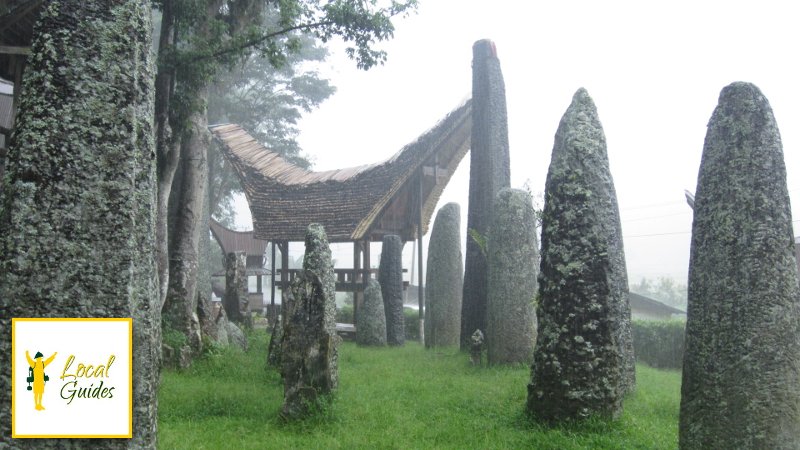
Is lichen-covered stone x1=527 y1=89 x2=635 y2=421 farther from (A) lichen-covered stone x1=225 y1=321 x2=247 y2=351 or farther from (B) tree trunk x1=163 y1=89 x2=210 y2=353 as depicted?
(A) lichen-covered stone x1=225 y1=321 x2=247 y2=351

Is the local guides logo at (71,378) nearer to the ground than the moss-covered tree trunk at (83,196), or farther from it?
nearer to the ground

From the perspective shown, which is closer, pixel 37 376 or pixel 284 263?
pixel 37 376

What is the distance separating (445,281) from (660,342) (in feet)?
21.8

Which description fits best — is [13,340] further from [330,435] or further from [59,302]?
[330,435]

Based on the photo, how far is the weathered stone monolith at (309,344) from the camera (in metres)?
7.90

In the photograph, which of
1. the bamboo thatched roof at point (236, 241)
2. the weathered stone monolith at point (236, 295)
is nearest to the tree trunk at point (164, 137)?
the weathered stone monolith at point (236, 295)

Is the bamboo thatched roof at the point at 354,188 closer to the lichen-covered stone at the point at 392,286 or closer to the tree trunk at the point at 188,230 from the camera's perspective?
the lichen-covered stone at the point at 392,286

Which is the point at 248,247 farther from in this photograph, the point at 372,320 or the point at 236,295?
the point at 372,320

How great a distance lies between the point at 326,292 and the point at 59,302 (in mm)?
5412

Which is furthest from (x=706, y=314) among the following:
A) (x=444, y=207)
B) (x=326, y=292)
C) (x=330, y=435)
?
(x=444, y=207)

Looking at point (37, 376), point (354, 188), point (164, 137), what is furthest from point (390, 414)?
point (354, 188)

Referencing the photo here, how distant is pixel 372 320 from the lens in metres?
17.1

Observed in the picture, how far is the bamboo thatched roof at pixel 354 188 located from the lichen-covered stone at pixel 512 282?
6.69 m

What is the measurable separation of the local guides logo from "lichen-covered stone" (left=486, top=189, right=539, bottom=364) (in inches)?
358
